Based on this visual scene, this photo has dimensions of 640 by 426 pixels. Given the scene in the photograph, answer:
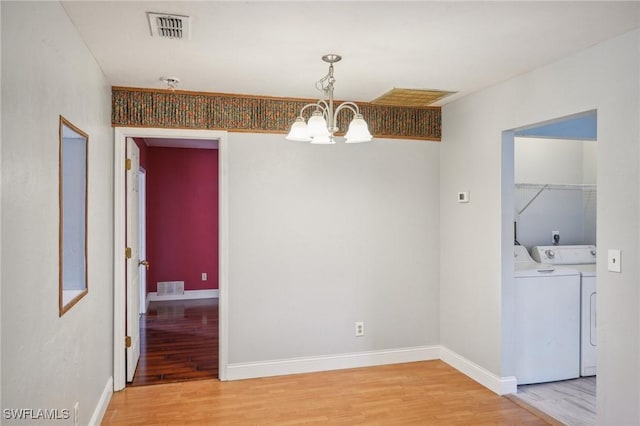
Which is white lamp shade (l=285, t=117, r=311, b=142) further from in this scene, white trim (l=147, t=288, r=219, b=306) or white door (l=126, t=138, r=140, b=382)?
white trim (l=147, t=288, r=219, b=306)

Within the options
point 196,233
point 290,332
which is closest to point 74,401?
point 290,332

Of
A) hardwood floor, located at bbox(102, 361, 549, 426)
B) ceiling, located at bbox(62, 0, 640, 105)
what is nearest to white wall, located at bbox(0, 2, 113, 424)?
ceiling, located at bbox(62, 0, 640, 105)

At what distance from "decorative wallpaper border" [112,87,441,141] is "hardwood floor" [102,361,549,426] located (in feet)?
7.01

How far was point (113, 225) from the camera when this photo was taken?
11.8 feet

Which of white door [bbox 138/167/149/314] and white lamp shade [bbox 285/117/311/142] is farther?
white door [bbox 138/167/149/314]

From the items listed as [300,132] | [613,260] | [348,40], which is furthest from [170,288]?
[613,260]

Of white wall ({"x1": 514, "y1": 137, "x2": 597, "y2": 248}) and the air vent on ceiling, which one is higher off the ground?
the air vent on ceiling

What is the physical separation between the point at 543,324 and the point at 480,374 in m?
0.66

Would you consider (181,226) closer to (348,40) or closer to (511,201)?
(511,201)

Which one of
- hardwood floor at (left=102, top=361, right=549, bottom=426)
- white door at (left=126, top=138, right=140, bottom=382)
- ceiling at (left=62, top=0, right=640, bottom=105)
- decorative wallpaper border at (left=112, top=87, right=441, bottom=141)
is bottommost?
hardwood floor at (left=102, top=361, right=549, bottom=426)

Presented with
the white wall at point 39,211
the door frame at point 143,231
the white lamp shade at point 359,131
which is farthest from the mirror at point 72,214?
the door frame at point 143,231

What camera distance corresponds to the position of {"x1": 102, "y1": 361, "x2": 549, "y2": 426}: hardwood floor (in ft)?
10.3

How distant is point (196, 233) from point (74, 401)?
16.2 feet

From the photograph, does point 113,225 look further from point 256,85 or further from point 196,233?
point 196,233
